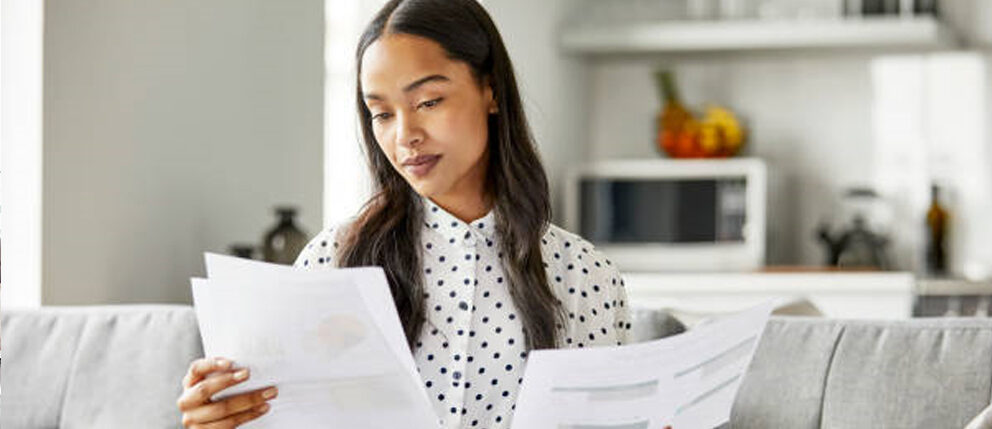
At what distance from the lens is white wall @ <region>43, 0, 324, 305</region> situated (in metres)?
3.37

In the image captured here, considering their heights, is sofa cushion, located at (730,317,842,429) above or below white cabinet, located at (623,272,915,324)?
above

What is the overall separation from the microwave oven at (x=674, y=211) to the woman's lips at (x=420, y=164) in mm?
4544

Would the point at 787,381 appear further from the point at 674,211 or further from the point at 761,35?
the point at 761,35

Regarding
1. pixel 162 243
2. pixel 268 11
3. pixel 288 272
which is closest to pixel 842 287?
pixel 268 11

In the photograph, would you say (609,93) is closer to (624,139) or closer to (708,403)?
(624,139)

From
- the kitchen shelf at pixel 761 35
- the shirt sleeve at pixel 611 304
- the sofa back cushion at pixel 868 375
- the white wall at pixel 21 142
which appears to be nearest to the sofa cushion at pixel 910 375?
the sofa back cushion at pixel 868 375

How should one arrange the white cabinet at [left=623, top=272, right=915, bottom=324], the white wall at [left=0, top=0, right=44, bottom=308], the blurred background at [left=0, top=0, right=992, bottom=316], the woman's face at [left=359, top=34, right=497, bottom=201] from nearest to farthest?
the woman's face at [left=359, top=34, right=497, bottom=201], the white wall at [left=0, top=0, right=44, bottom=308], the blurred background at [left=0, top=0, right=992, bottom=316], the white cabinet at [left=623, top=272, right=915, bottom=324]

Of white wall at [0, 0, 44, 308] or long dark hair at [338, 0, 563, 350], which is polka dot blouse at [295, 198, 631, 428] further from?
white wall at [0, 0, 44, 308]

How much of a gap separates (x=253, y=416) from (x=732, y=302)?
4.46 metres

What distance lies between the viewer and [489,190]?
1.90m

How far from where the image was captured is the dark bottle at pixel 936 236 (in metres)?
6.20

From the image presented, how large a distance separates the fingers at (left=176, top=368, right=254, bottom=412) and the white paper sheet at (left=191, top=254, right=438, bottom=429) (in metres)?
0.02

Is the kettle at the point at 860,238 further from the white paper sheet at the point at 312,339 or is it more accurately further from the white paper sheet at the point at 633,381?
the white paper sheet at the point at 312,339

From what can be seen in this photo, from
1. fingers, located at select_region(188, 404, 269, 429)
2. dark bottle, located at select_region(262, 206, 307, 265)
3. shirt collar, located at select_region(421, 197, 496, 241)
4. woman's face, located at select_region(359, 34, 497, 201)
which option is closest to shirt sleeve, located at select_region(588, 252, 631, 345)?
shirt collar, located at select_region(421, 197, 496, 241)
